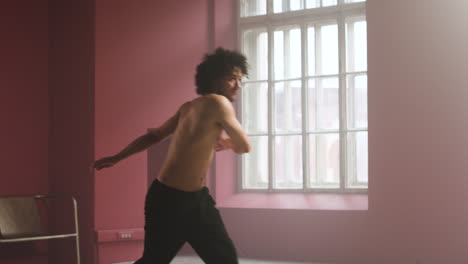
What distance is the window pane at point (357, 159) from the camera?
16.6 ft

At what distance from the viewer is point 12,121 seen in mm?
5270

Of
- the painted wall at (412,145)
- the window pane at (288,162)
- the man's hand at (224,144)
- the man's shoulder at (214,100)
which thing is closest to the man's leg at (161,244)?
the man's hand at (224,144)

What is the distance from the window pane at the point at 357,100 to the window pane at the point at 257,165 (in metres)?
0.81

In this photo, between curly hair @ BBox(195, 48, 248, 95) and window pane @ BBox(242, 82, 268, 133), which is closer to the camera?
curly hair @ BBox(195, 48, 248, 95)

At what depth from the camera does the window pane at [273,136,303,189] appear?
535 cm

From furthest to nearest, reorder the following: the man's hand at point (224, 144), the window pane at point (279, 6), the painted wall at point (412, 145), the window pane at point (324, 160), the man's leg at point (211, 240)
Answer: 1. the window pane at point (279, 6)
2. the window pane at point (324, 160)
3. the painted wall at point (412, 145)
4. the man's hand at point (224, 144)
5. the man's leg at point (211, 240)

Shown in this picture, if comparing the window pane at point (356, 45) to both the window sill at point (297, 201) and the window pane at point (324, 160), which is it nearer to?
the window pane at point (324, 160)

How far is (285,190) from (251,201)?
324 mm

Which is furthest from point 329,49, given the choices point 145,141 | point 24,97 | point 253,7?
point 145,141

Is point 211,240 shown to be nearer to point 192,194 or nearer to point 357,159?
point 192,194

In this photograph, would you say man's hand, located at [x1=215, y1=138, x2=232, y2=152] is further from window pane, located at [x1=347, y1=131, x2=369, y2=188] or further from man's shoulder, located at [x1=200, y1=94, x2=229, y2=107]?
window pane, located at [x1=347, y1=131, x2=369, y2=188]

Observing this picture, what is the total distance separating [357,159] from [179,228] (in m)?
3.06

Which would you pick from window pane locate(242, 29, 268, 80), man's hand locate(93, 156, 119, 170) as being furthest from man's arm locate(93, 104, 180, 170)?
window pane locate(242, 29, 268, 80)

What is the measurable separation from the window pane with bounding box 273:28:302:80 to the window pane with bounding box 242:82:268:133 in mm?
202
